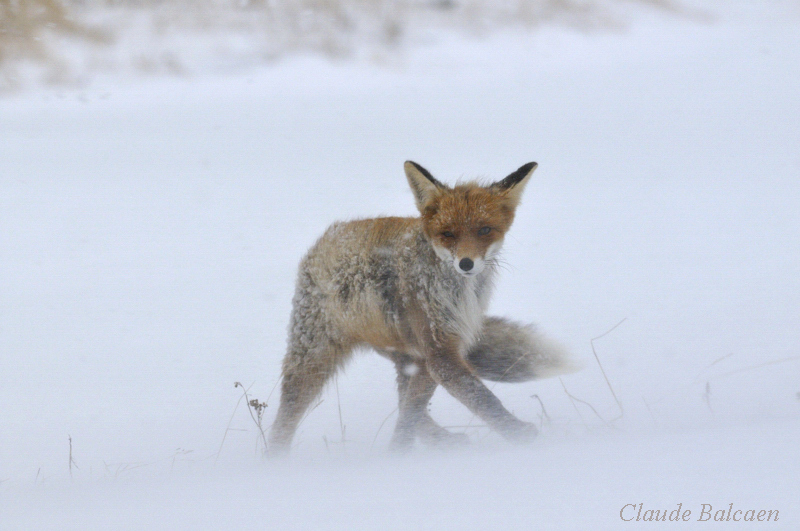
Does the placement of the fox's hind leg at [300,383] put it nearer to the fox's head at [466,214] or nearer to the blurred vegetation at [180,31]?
the fox's head at [466,214]

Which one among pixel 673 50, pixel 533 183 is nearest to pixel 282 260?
pixel 533 183

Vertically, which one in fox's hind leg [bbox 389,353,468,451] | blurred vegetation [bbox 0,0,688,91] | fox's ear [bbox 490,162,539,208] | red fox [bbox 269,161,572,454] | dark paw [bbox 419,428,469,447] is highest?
blurred vegetation [bbox 0,0,688,91]

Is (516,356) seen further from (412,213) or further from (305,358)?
(412,213)

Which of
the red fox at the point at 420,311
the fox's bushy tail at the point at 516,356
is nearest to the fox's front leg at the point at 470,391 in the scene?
the red fox at the point at 420,311

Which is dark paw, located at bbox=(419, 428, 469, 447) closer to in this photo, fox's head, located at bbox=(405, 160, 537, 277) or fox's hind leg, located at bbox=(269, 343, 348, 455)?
fox's hind leg, located at bbox=(269, 343, 348, 455)

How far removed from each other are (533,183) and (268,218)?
13.0 feet

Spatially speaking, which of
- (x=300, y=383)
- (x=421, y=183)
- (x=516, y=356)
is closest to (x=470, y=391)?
(x=516, y=356)

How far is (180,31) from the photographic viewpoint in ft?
42.2

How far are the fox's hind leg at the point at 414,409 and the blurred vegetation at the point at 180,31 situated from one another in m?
10.2

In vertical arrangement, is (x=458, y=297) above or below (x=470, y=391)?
above

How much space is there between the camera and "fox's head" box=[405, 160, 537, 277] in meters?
3.57

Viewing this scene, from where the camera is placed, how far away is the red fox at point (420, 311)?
363 centimetres

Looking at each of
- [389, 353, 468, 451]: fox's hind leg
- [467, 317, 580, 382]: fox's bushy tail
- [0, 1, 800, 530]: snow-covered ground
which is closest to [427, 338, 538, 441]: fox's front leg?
[0, 1, 800, 530]: snow-covered ground

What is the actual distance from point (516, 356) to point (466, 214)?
3.24ft
